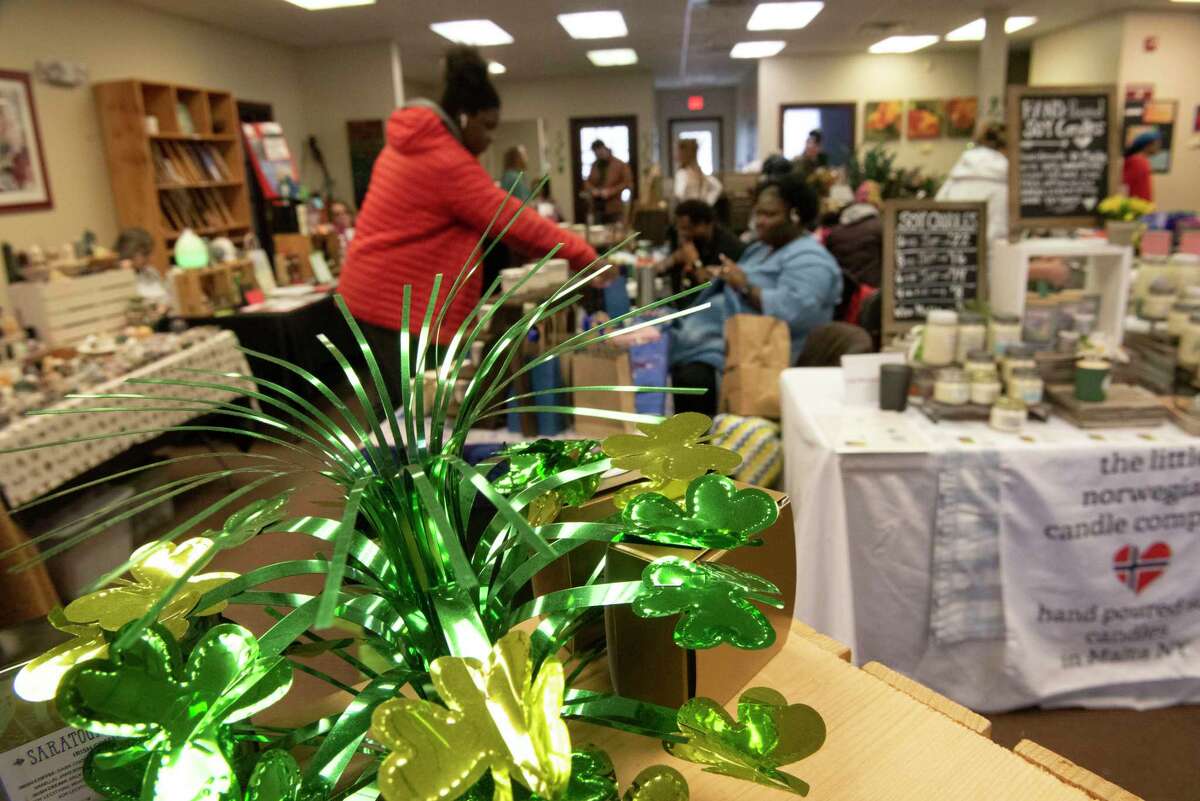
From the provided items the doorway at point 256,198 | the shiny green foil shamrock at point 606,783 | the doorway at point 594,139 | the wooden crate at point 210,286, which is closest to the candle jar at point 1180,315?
the shiny green foil shamrock at point 606,783

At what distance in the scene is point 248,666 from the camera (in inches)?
16.9

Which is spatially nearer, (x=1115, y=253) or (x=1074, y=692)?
(x=1074, y=692)

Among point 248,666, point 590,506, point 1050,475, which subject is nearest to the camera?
point 248,666

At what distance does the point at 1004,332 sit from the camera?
6.32 feet

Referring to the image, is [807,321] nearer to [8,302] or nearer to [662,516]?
[662,516]

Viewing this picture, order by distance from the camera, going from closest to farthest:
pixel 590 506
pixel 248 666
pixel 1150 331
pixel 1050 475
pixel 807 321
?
pixel 248 666 < pixel 590 506 < pixel 1050 475 < pixel 1150 331 < pixel 807 321

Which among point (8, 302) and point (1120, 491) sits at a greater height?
point (8, 302)

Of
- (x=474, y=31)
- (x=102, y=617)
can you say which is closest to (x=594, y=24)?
(x=474, y=31)

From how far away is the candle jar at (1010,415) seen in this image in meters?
1.82

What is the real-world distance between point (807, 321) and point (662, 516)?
2768 millimetres

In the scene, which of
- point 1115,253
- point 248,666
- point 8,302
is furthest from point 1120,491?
point 8,302

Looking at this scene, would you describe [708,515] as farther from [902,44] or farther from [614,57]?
[902,44]

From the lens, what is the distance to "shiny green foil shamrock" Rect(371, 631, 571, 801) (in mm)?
352

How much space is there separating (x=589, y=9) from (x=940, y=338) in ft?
20.2
